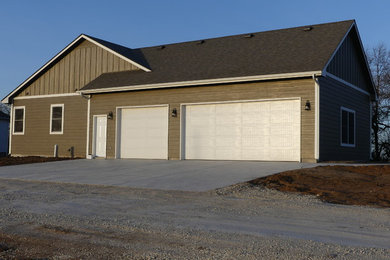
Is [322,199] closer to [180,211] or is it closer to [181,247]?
[180,211]

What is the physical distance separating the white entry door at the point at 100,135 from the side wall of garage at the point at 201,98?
242mm

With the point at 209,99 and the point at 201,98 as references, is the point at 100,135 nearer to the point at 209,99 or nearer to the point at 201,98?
the point at 201,98

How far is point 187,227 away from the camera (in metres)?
6.02

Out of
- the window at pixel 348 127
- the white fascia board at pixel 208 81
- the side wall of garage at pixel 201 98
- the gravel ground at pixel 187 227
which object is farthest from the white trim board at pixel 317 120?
the gravel ground at pixel 187 227

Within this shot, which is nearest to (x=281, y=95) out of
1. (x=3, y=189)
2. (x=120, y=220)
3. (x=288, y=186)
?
(x=288, y=186)

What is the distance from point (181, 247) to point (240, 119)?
41.1 ft

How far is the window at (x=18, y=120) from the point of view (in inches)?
947

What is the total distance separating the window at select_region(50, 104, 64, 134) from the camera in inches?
883

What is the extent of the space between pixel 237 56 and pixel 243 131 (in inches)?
147

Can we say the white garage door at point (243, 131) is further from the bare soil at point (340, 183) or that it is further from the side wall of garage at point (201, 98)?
the bare soil at point (340, 183)

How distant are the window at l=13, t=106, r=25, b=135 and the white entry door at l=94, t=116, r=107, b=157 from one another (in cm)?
553

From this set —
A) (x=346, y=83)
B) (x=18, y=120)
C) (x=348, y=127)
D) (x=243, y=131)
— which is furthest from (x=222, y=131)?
(x=18, y=120)

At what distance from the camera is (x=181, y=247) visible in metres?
4.90

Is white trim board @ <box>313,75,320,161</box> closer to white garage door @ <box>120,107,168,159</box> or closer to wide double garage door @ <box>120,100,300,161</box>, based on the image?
wide double garage door @ <box>120,100,300,161</box>
